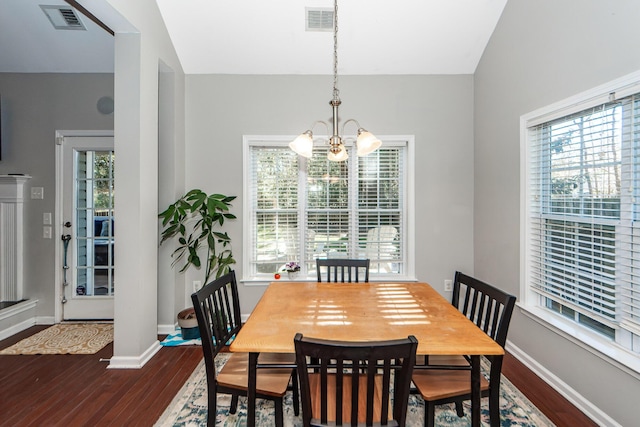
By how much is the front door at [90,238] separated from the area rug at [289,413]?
6.47 ft

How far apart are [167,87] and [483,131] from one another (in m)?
3.29

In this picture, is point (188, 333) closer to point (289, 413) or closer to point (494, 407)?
point (289, 413)

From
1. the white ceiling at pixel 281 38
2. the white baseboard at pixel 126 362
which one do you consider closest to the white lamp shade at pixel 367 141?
the white ceiling at pixel 281 38

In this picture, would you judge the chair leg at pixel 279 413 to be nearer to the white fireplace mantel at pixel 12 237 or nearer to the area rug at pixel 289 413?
the area rug at pixel 289 413

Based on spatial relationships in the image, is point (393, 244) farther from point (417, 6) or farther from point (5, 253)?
point (5, 253)

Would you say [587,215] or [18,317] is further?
[18,317]

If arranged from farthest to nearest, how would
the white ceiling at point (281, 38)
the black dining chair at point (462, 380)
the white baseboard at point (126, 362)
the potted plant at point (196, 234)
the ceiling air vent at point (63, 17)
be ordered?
the potted plant at point (196, 234) < the white ceiling at point (281, 38) < the ceiling air vent at point (63, 17) < the white baseboard at point (126, 362) < the black dining chair at point (462, 380)

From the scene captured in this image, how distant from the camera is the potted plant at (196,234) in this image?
2867 millimetres

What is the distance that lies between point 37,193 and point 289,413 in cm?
352

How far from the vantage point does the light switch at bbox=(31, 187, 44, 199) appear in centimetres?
323

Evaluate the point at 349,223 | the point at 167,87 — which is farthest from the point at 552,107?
the point at 167,87

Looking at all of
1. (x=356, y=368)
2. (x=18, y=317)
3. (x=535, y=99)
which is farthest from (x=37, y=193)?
(x=535, y=99)

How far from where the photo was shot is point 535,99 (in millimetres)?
2355

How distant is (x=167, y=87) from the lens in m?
3.02
